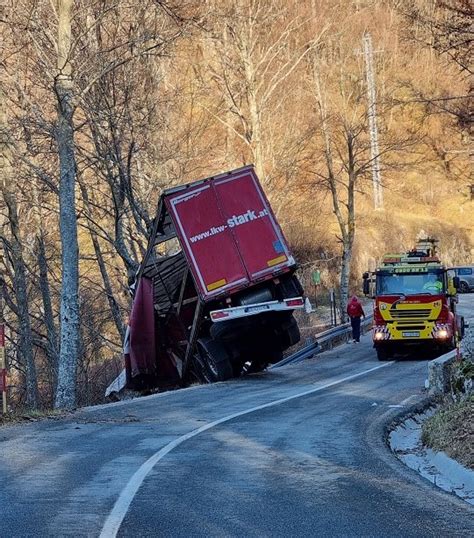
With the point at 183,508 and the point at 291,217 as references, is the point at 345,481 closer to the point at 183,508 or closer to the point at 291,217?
the point at 183,508

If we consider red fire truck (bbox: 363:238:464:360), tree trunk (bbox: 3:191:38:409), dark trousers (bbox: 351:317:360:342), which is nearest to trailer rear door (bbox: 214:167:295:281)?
red fire truck (bbox: 363:238:464:360)

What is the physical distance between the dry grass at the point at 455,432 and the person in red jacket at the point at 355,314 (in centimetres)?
1986

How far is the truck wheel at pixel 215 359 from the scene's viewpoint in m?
20.7

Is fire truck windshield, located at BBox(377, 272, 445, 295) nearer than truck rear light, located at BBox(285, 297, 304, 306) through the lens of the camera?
No

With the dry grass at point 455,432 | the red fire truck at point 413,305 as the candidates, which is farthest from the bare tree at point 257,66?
the dry grass at point 455,432

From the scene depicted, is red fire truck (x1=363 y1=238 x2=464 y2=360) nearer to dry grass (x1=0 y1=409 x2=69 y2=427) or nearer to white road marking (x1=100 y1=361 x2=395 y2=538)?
white road marking (x1=100 y1=361 x2=395 y2=538)

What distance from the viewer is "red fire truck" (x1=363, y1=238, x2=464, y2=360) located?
2625 centimetres

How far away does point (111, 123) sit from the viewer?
24.5 metres

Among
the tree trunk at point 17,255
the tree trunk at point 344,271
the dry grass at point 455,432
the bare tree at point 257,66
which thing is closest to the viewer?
the dry grass at point 455,432

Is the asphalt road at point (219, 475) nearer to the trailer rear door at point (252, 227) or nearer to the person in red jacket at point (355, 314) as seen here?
the trailer rear door at point (252, 227)

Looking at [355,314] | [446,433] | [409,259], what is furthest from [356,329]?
[446,433]

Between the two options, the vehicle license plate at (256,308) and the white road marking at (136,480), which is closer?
the white road marking at (136,480)

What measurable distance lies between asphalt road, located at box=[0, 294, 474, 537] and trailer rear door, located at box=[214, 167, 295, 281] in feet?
14.1

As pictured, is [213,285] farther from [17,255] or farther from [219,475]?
[219,475]
